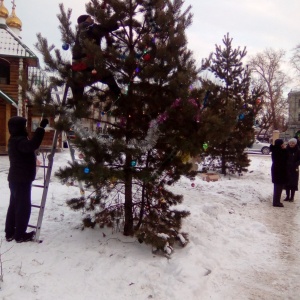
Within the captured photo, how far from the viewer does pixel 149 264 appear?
156 inches

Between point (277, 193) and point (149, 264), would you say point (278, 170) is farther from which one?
point (149, 264)

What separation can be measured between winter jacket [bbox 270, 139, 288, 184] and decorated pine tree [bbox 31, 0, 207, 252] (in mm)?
4575

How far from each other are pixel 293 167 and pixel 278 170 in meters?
0.89

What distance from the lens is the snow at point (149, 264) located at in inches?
136

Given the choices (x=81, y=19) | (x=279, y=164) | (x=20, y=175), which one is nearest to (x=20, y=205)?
(x=20, y=175)

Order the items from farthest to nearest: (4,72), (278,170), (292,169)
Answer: (4,72) < (292,169) < (278,170)

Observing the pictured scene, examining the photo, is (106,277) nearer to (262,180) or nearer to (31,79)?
(31,79)

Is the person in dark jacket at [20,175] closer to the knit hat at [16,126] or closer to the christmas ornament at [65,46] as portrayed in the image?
the knit hat at [16,126]

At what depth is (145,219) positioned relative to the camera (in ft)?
15.2

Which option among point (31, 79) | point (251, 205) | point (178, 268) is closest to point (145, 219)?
point (178, 268)

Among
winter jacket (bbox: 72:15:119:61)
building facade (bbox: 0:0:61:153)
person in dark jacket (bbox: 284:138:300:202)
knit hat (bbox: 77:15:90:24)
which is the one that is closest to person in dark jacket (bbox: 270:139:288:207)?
person in dark jacket (bbox: 284:138:300:202)

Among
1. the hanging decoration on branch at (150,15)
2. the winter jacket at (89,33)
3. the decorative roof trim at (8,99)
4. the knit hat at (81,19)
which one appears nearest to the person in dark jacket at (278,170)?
the hanging decoration on branch at (150,15)

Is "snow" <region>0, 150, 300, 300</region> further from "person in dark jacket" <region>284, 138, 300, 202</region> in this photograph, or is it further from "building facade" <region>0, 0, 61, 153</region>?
"building facade" <region>0, 0, 61, 153</region>

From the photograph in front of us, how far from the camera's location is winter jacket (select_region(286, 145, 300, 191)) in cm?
888
